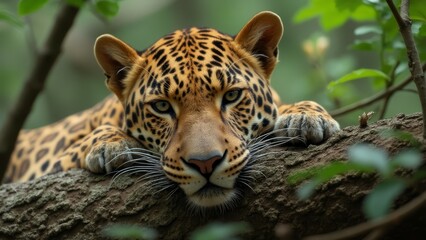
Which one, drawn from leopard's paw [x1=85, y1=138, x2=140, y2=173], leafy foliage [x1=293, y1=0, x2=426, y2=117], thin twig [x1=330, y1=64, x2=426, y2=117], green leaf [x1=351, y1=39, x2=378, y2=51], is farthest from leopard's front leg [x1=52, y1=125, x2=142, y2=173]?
thin twig [x1=330, y1=64, x2=426, y2=117]

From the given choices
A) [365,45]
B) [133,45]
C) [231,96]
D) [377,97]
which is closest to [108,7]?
[231,96]

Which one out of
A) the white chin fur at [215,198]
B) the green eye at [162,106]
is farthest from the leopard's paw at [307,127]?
the green eye at [162,106]

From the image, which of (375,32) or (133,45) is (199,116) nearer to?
(375,32)

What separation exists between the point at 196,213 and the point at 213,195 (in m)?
0.24

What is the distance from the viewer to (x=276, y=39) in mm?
6734

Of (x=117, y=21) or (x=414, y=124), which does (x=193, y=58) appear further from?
(x=117, y=21)

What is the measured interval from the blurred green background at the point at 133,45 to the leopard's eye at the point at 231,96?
8684mm

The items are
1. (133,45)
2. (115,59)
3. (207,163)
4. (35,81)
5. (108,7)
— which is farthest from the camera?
(133,45)

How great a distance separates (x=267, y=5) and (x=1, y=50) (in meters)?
8.63

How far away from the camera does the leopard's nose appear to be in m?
5.27

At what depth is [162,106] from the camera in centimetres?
621

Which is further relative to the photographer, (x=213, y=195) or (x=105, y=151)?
(x=105, y=151)

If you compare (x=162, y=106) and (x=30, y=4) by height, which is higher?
(x=30, y=4)

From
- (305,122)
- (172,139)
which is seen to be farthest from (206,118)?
(305,122)
